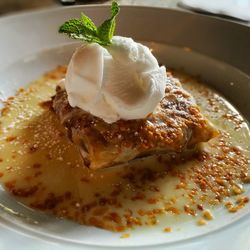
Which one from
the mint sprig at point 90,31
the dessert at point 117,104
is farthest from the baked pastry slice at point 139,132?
the mint sprig at point 90,31

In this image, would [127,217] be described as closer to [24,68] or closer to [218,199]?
[218,199]

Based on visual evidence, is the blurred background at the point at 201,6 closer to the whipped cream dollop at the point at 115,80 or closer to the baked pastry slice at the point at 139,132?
the baked pastry slice at the point at 139,132

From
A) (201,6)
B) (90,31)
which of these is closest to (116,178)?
(90,31)

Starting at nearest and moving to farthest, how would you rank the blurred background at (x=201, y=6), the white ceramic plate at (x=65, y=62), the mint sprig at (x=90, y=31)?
1. the white ceramic plate at (x=65, y=62)
2. the mint sprig at (x=90, y=31)
3. the blurred background at (x=201, y=6)

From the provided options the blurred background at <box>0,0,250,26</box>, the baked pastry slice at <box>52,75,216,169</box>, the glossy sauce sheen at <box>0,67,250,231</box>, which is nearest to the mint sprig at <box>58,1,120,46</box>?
the baked pastry slice at <box>52,75,216,169</box>

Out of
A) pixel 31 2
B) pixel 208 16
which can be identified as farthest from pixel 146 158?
pixel 31 2

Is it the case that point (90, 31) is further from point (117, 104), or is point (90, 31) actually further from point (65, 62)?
point (65, 62)

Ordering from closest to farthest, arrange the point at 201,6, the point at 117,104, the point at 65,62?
the point at 117,104
the point at 65,62
the point at 201,6
